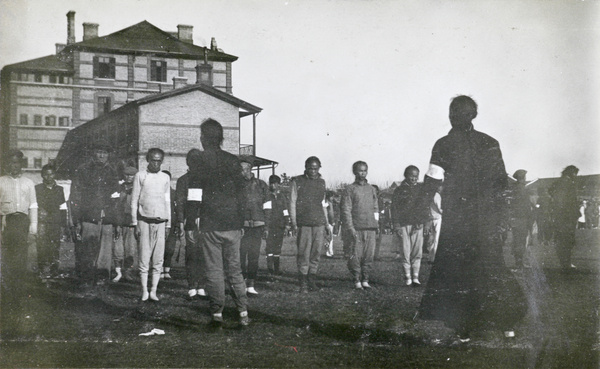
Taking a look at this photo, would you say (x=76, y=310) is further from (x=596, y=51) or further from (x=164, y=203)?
(x=596, y=51)

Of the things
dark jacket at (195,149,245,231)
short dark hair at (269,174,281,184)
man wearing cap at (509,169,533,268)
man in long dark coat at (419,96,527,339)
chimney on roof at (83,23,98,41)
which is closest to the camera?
man in long dark coat at (419,96,527,339)

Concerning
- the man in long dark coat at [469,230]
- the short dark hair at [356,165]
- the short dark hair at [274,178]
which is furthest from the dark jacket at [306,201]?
the man in long dark coat at [469,230]

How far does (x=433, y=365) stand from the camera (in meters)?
3.99

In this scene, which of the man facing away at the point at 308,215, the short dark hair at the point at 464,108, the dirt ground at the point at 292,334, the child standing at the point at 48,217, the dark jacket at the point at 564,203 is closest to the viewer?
the dirt ground at the point at 292,334

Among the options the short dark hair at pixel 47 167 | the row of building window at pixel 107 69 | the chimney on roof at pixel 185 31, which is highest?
the row of building window at pixel 107 69

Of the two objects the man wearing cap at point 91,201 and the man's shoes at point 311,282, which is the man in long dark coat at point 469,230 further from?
the man wearing cap at point 91,201

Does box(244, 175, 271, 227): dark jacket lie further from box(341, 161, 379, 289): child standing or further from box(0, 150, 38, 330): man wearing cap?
box(0, 150, 38, 330): man wearing cap

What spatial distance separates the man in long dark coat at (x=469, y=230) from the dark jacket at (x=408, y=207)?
3.23 meters

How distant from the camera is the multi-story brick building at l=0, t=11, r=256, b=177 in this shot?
22.4 ft

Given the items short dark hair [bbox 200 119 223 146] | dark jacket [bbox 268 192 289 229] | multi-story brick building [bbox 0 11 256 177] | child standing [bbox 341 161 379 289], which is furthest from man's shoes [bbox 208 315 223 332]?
dark jacket [bbox 268 192 289 229]

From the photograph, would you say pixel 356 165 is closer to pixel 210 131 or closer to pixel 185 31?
pixel 210 131

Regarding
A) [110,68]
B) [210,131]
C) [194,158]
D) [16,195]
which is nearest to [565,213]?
[210,131]

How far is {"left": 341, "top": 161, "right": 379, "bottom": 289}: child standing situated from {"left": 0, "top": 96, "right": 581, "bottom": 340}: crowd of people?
2 cm

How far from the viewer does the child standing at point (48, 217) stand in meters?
7.68
